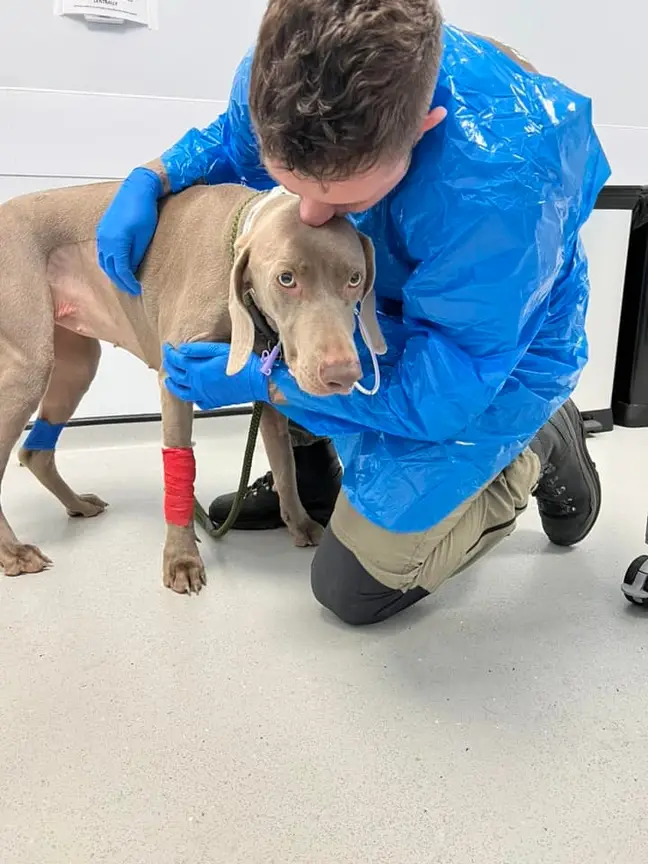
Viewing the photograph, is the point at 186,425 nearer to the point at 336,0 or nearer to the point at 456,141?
the point at 456,141

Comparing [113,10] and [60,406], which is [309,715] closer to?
[60,406]

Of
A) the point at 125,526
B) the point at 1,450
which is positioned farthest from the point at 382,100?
the point at 125,526

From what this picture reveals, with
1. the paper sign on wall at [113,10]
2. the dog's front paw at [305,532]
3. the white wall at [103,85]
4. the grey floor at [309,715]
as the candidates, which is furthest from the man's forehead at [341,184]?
the paper sign on wall at [113,10]

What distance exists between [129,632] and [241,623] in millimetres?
218

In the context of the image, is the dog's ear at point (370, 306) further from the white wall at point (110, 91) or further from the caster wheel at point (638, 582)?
the white wall at point (110, 91)

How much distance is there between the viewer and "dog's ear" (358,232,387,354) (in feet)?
4.14

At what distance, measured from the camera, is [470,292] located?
1186 millimetres

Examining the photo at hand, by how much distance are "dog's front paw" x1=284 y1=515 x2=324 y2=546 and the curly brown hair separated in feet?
3.62

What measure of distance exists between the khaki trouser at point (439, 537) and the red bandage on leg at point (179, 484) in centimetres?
34

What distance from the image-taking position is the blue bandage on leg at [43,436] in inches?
78.2

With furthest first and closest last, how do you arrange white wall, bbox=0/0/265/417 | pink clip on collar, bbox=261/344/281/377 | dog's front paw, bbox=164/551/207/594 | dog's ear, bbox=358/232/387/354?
1. white wall, bbox=0/0/265/417
2. dog's front paw, bbox=164/551/207/594
3. pink clip on collar, bbox=261/344/281/377
4. dog's ear, bbox=358/232/387/354

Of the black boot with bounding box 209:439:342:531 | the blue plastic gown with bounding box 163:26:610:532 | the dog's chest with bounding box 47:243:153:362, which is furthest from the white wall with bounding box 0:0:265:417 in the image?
the black boot with bounding box 209:439:342:531

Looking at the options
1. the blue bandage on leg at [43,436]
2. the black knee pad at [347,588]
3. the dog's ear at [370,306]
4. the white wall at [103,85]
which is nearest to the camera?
the dog's ear at [370,306]

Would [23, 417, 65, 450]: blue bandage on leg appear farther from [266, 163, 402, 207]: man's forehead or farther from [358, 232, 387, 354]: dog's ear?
[266, 163, 402, 207]: man's forehead
